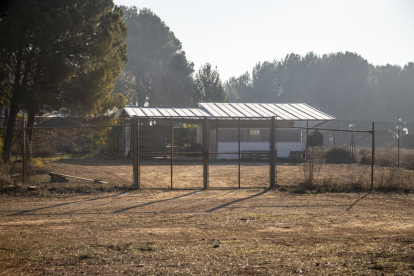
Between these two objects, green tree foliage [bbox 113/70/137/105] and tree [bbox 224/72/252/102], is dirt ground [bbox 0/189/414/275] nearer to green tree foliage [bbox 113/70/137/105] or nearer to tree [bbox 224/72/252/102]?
green tree foliage [bbox 113/70/137/105]

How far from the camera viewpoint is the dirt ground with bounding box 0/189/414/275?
5.39 m

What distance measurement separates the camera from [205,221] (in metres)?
8.40

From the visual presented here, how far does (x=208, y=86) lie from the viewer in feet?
186

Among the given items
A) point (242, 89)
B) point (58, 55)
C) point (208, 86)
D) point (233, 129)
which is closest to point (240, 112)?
point (233, 129)

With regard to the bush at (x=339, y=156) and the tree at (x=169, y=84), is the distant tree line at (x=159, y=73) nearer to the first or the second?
the tree at (x=169, y=84)

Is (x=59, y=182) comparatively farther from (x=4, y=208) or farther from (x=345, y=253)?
(x=345, y=253)

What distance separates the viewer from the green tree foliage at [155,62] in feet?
184

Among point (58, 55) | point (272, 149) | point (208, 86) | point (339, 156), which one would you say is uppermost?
point (208, 86)

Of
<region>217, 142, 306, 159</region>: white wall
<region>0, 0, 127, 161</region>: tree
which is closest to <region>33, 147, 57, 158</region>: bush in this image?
<region>0, 0, 127, 161</region>: tree

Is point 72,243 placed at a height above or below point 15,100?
below

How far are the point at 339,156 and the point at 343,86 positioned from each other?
48.9 metres

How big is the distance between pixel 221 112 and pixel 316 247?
938 inches

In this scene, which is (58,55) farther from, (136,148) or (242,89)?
(242,89)

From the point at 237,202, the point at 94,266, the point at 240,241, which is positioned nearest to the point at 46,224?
the point at 94,266
